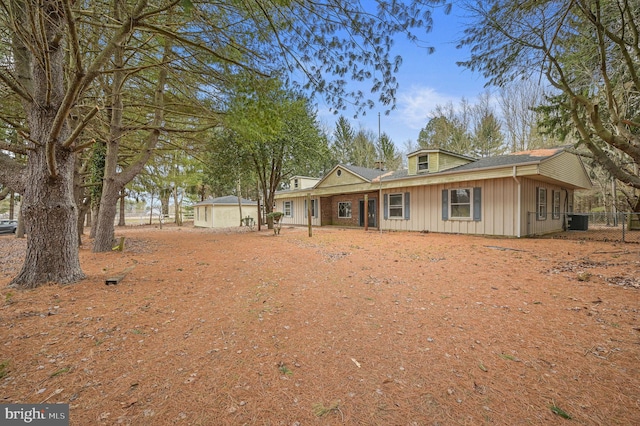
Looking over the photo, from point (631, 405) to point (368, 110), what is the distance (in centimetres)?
476

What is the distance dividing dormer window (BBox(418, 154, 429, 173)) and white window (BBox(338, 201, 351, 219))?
595 centimetres

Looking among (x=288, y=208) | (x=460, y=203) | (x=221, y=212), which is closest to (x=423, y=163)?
(x=460, y=203)

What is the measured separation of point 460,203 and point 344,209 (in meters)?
8.28

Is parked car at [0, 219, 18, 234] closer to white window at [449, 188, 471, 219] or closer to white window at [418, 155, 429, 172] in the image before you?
white window at [418, 155, 429, 172]

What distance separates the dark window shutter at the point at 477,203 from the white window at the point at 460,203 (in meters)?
0.25

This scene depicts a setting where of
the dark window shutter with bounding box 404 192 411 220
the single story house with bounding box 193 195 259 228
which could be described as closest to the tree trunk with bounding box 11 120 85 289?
the dark window shutter with bounding box 404 192 411 220

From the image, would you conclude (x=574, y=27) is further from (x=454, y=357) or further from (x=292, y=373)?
(x=292, y=373)

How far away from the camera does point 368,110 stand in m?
5.09

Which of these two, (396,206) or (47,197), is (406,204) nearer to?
(396,206)

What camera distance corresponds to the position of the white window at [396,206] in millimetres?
14547

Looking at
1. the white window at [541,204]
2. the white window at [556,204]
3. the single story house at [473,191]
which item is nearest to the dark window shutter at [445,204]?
the single story house at [473,191]

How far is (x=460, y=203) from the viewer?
1219 centimetres

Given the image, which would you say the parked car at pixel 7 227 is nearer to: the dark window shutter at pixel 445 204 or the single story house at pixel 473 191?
the single story house at pixel 473 191

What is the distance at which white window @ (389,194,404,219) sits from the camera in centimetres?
1455
